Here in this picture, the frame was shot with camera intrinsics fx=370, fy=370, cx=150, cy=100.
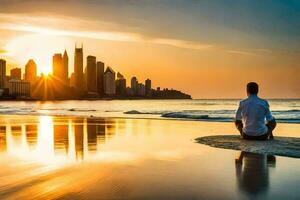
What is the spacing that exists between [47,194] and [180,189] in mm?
1807

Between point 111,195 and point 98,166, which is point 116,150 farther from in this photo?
point 111,195

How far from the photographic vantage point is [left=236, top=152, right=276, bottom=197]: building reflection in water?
522 cm

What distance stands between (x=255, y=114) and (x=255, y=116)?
Answer: 0.06m

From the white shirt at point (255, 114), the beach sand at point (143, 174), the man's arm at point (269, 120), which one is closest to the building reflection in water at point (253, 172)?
the beach sand at point (143, 174)

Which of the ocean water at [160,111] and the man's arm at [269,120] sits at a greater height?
the man's arm at [269,120]

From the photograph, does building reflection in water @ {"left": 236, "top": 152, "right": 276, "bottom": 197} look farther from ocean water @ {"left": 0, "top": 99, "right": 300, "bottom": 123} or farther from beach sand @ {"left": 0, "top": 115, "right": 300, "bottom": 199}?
ocean water @ {"left": 0, "top": 99, "right": 300, "bottom": 123}

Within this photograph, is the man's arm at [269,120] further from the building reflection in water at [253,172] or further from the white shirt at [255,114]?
the building reflection in water at [253,172]

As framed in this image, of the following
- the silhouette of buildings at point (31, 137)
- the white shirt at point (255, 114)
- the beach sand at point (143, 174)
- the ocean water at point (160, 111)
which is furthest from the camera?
the ocean water at point (160, 111)

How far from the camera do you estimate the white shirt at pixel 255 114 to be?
10773 mm

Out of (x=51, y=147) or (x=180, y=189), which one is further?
(x=51, y=147)

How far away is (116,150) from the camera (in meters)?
9.79

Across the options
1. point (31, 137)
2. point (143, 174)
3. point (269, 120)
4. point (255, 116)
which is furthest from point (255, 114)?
point (31, 137)

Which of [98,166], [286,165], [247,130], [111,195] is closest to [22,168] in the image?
[98,166]

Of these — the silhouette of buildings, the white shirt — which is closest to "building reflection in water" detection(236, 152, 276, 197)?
the white shirt
